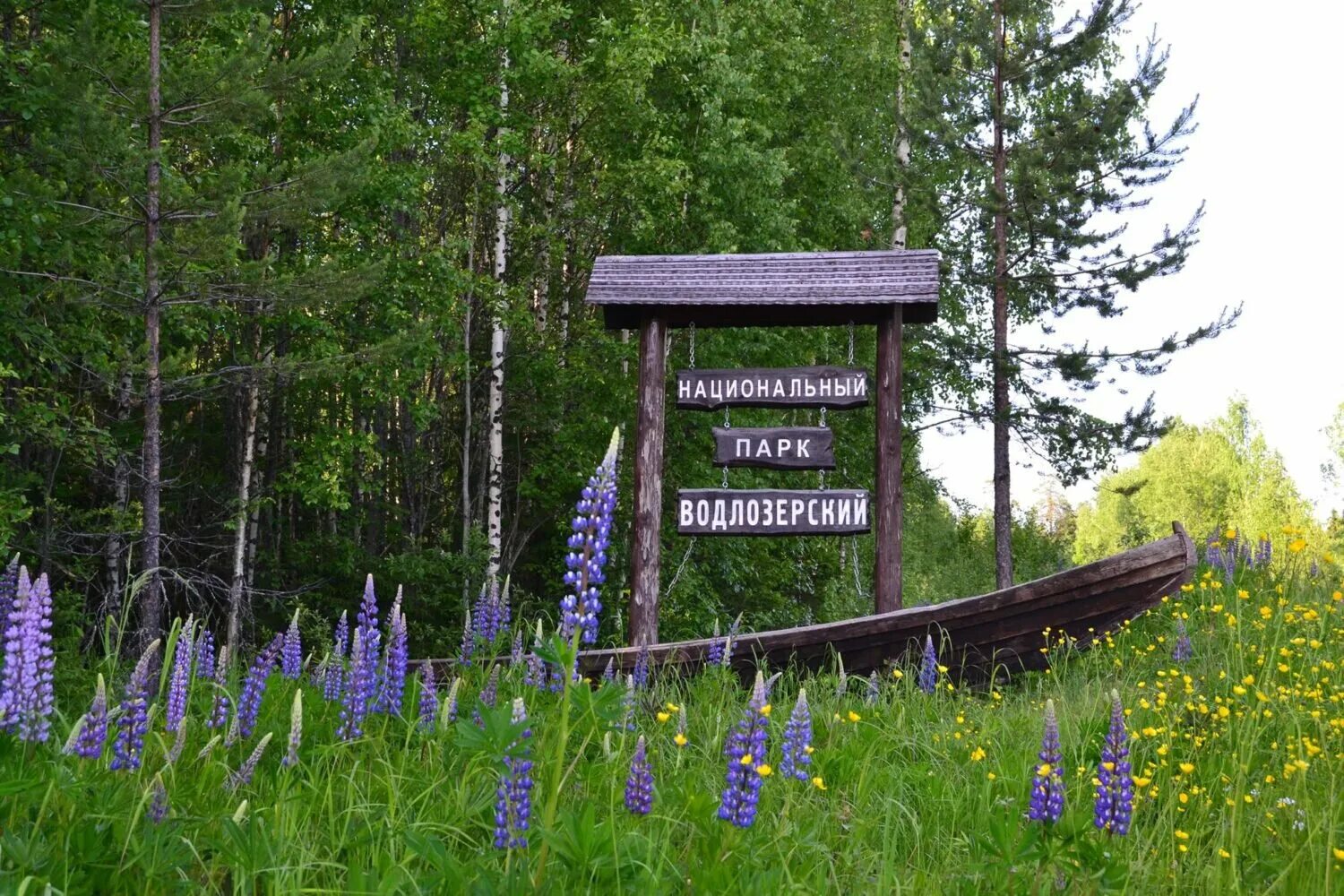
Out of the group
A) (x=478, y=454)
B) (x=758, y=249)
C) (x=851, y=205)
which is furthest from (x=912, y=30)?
(x=478, y=454)

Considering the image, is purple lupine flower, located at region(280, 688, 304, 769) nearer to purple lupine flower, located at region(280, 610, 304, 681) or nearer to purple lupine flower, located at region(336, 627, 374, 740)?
purple lupine flower, located at region(336, 627, 374, 740)

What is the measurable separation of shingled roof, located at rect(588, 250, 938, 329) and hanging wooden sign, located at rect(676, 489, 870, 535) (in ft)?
5.05

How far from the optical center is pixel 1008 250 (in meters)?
Result: 20.3

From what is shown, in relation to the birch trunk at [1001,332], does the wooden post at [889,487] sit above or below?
below

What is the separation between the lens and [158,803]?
2777mm

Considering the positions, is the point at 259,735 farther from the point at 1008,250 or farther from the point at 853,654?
the point at 1008,250

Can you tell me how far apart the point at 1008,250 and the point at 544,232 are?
31.9ft

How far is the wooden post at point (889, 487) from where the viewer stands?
317 inches

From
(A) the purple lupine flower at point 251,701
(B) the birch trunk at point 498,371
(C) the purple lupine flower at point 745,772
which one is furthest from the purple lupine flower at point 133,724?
(B) the birch trunk at point 498,371

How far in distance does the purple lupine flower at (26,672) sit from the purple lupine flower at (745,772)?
6.40 feet

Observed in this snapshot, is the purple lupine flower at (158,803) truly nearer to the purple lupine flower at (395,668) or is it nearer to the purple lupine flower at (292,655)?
the purple lupine flower at (395,668)

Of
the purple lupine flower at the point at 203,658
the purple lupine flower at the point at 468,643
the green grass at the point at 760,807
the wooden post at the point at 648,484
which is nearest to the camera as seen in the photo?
the green grass at the point at 760,807

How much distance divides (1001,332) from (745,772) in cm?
1778

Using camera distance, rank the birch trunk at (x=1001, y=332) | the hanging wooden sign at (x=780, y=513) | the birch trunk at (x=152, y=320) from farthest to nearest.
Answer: the birch trunk at (x=1001, y=332) → the birch trunk at (x=152, y=320) → the hanging wooden sign at (x=780, y=513)
